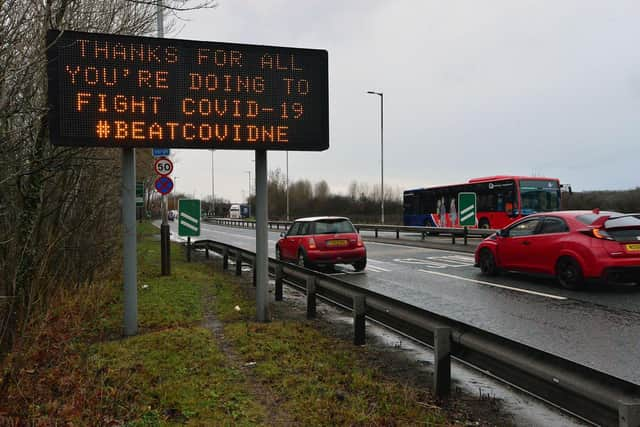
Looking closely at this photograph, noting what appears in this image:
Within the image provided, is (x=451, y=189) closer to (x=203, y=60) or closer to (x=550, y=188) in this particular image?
(x=550, y=188)

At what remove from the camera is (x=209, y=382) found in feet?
15.5

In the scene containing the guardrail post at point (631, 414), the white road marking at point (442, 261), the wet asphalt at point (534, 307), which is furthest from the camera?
the white road marking at point (442, 261)

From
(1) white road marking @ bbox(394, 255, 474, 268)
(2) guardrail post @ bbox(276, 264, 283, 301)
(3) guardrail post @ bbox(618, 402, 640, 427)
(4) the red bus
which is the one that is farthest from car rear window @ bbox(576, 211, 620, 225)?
(4) the red bus

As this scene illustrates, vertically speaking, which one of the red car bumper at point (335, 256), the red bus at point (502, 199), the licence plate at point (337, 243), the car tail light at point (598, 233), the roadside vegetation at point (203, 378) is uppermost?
the red bus at point (502, 199)

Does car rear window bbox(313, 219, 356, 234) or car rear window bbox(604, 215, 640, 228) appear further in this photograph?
car rear window bbox(313, 219, 356, 234)

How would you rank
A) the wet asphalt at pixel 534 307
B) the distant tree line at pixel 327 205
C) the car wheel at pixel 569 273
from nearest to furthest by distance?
the wet asphalt at pixel 534 307 < the car wheel at pixel 569 273 < the distant tree line at pixel 327 205

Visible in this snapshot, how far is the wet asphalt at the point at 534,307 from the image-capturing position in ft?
19.0

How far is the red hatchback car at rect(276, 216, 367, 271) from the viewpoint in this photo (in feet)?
43.8

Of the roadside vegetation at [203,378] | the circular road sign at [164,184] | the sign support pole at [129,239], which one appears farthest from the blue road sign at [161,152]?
the sign support pole at [129,239]

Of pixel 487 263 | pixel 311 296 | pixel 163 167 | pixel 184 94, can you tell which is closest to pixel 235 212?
pixel 163 167

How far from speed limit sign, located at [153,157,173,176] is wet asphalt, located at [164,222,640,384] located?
17.3 ft

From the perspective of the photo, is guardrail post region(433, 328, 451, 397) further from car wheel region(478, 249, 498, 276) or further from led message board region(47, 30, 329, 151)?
car wheel region(478, 249, 498, 276)

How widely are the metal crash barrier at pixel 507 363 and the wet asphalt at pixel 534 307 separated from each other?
4.92 ft

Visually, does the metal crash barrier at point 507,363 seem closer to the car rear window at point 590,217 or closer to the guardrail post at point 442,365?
the guardrail post at point 442,365
